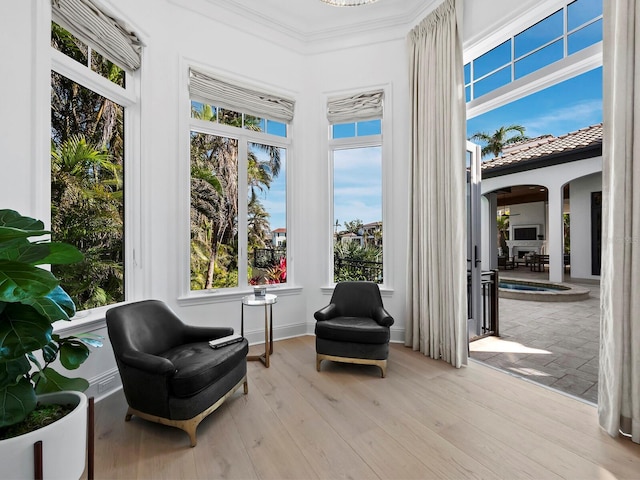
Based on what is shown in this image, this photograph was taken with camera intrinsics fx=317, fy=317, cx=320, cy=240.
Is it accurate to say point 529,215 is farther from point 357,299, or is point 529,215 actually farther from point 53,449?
point 53,449

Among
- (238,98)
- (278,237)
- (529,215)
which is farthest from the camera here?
(529,215)

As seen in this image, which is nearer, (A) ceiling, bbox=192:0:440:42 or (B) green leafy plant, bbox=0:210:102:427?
(B) green leafy plant, bbox=0:210:102:427

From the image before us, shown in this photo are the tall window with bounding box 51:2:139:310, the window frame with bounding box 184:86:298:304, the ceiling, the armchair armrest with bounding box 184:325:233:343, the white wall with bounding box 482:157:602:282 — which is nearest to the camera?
the tall window with bounding box 51:2:139:310

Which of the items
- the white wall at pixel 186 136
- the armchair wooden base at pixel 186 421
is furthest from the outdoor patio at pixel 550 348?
the armchair wooden base at pixel 186 421

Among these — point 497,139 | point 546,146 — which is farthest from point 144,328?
point 497,139

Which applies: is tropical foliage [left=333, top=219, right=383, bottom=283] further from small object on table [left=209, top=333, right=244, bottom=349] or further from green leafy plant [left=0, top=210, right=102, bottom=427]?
green leafy plant [left=0, top=210, right=102, bottom=427]

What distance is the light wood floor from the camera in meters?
1.73

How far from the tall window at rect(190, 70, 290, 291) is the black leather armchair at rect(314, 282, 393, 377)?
1218mm

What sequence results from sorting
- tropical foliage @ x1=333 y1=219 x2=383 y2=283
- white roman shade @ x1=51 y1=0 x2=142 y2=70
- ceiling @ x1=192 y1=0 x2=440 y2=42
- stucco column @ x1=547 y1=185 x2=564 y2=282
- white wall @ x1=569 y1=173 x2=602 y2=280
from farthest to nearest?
1. white wall @ x1=569 y1=173 x2=602 y2=280
2. stucco column @ x1=547 y1=185 x2=564 y2=282
3. tropical foliage @ x1=333 y1=219 x2=383 y2=283
4. ceiling @ x1=192 y1=0 x2=440 y2=42
5. white roman shade @ x1=51 y1=0 x2=142 y2=70

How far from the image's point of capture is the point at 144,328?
239cm

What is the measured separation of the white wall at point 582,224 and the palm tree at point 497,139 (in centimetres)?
214

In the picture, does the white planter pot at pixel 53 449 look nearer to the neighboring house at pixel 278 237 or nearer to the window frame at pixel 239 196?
the window frame at pixel 239 196

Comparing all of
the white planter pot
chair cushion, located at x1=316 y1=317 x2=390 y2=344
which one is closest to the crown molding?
chair cushion, located at x1=316 y1=317 x2=390 y2=344

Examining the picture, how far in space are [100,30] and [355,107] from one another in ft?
8.71
